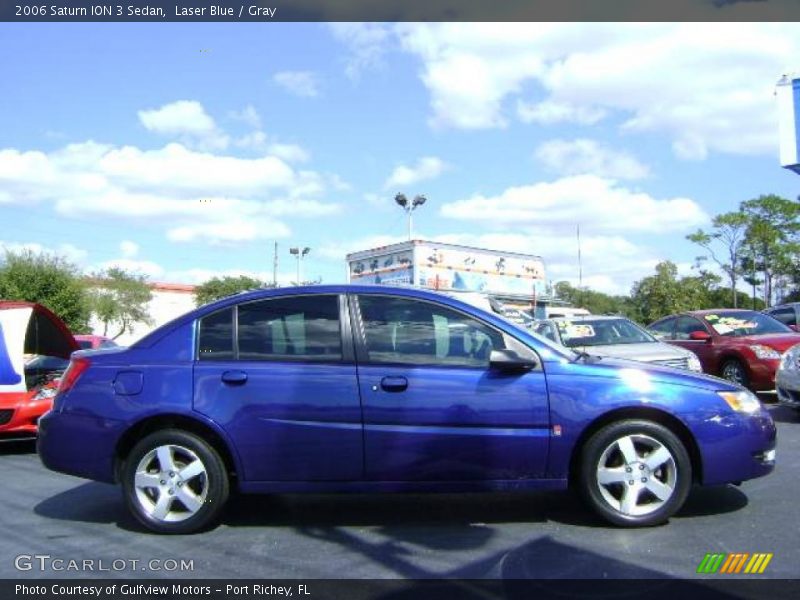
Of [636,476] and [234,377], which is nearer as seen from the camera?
[636,476]

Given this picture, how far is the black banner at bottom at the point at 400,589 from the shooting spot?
3740 millimetres

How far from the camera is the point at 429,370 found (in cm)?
482

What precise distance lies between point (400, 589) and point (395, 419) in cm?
113

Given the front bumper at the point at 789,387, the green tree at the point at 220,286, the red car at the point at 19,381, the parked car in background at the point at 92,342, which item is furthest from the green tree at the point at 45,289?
the green tree at the point at 220,286

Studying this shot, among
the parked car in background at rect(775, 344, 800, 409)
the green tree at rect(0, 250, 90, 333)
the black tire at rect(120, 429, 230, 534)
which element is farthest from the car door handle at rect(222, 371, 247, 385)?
the green tree at rect(0, 250, 90, 333)

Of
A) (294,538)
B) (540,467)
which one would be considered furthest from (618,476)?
(294,538)

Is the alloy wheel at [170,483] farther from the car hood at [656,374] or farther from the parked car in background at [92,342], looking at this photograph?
the parked car in background at [92,342]

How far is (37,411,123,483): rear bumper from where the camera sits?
494cm

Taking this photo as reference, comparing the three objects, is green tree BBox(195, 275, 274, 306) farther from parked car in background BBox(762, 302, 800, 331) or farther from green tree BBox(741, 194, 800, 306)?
parked car in background BBox(762, 302, 800, 331)

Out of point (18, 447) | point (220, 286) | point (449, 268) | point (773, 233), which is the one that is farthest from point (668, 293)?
point (18, 447)

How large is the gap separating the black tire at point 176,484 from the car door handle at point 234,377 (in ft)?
1.38

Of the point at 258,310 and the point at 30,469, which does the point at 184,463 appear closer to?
the point at 258,310

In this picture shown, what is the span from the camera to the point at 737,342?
1139 centimetres

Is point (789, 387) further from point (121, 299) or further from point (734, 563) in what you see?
point (121, 299)
